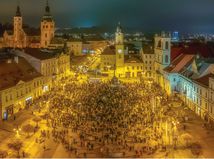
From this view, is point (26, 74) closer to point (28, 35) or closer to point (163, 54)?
Answer: point (163, 54)

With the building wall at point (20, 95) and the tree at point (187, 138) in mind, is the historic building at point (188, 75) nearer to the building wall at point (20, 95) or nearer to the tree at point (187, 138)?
the tree at point (187, 138)

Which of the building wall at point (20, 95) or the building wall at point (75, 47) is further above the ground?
the building wall at point (75, 47)

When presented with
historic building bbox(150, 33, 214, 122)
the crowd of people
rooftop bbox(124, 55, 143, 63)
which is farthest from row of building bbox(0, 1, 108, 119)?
historic building bbox(150, 33, 214, 122)

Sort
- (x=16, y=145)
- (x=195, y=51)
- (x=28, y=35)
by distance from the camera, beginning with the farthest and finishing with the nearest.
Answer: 1. (x=28, y=35)
2. (x=195, y=51)
3. (x=16, y=145)

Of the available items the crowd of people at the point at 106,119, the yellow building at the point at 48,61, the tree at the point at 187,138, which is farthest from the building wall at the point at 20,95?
the tree at the point at 187,138

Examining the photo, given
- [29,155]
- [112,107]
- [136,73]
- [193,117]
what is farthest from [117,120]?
[136,73]

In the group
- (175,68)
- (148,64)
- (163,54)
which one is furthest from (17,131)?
(148,64)
